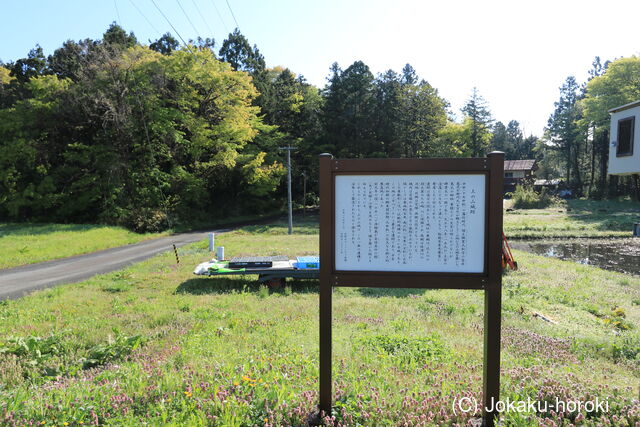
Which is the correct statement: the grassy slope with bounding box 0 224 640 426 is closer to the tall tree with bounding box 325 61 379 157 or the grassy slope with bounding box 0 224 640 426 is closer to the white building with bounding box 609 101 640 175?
the white building with bounding box 609 101 640 175

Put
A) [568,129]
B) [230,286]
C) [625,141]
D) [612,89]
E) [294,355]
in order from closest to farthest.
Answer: [294,355] → [230,286] → [625,141] → [612,89] → [568,129]

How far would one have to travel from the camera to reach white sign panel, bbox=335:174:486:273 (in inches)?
147

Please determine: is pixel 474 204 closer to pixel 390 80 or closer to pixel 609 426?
pixel 609 426

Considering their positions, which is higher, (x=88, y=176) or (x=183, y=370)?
(x=88, y=176)

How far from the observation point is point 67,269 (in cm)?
1481

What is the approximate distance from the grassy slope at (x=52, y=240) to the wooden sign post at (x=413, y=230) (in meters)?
16.9

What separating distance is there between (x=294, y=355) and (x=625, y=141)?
14.3m

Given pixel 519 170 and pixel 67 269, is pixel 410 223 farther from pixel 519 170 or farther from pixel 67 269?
pixel 519 170

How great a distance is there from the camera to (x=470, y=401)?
3.69m

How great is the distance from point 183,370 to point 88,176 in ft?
98.0

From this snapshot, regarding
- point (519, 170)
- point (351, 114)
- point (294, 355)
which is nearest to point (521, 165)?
point (519, 170)

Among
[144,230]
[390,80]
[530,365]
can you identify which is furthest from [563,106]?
[530,365]

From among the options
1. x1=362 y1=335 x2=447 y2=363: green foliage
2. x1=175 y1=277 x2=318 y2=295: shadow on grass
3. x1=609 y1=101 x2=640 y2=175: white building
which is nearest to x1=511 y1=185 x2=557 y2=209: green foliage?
x1=609 y1=101 x2=640 y2=175: white building

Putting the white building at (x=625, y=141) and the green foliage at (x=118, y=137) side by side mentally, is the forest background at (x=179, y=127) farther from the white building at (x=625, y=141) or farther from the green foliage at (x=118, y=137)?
the white building at (x=625, y=141)
